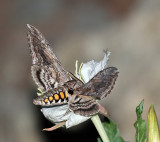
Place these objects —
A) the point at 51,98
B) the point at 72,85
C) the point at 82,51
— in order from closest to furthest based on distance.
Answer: the point at 51,98
the point at 72,85
the point at 82,51

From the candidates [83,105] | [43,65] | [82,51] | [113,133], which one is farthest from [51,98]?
[82,51]

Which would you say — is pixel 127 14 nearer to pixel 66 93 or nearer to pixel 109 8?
pixel 109 8

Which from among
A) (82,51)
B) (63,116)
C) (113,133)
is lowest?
(113,133)

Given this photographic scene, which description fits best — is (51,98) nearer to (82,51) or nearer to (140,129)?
(140,129)

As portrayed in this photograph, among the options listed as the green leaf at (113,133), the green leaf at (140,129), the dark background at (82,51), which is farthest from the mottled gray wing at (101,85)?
the dark background at (82,51)

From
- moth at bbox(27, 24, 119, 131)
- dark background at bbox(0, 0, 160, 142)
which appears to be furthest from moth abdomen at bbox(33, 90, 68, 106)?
dark background at bbox(0, 0, 160, 142)

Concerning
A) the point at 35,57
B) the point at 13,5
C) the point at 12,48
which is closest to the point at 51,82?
the point at 35,57
